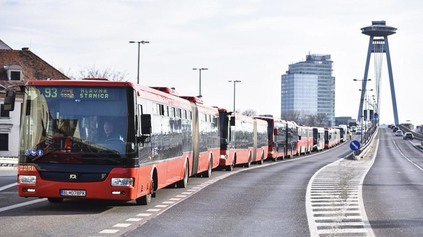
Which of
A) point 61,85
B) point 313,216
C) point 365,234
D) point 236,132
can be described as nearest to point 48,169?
point 61,85

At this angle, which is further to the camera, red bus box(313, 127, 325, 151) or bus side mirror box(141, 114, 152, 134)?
red bus box(313, 127, 325, 151)

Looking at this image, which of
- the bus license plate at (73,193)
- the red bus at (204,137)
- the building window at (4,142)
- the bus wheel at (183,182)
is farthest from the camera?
the building window at (4,142)

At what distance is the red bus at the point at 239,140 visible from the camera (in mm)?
38875

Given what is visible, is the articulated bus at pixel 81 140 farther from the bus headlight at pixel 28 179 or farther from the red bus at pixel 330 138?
the red bus at pixel 330 138

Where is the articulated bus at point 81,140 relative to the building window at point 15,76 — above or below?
below

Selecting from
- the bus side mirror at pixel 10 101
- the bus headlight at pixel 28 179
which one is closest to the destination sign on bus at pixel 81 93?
the bus side mirror at pixel 10 101

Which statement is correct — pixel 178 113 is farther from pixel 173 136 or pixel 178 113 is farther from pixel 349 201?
pixel 349 201

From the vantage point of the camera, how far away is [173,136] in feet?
77.6

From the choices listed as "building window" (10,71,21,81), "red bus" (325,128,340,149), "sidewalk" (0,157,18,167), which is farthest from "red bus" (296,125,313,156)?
"building window" (10,71,21,81)

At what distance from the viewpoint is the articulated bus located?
57.7 ft

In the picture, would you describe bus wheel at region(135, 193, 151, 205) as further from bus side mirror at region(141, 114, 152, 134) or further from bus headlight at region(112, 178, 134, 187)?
bus side mirror at region(141, 114, 152, 134)

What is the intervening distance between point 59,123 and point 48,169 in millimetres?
1022

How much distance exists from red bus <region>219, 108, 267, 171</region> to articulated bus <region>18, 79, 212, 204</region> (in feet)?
67.1

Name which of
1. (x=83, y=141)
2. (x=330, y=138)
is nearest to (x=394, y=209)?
(x=83, y=141)
